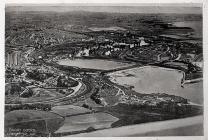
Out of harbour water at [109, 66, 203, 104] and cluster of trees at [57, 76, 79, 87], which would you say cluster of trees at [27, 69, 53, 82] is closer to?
cluster of trees at [57, 76, 79, 87]

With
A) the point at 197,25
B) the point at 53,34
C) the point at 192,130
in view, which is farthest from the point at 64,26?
the point at 192,130

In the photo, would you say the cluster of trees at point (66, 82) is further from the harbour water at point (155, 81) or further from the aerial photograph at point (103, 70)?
the harbour water at point (155, 81)

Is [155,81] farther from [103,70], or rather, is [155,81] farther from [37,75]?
[37,75]

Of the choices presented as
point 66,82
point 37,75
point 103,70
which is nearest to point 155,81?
point 103,70

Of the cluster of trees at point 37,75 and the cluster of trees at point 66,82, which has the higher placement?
the cluster of trees at point 37,75

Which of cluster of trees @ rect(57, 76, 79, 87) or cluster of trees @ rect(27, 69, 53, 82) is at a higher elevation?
cluster of trees @ rect(27, 69, 53, 82)

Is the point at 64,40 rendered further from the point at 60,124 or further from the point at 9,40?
the point at 60,124

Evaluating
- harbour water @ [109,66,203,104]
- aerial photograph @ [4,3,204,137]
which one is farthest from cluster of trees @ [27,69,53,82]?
harbour water @ [109,66,203,104]

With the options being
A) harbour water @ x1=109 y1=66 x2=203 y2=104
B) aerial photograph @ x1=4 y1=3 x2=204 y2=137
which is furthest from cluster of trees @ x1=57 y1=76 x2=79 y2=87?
harbour water @ x1=109 y1=66 x2=203 y2=104

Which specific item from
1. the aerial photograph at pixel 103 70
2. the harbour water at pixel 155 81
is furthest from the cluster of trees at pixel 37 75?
the harbour water at pixel 155 81
